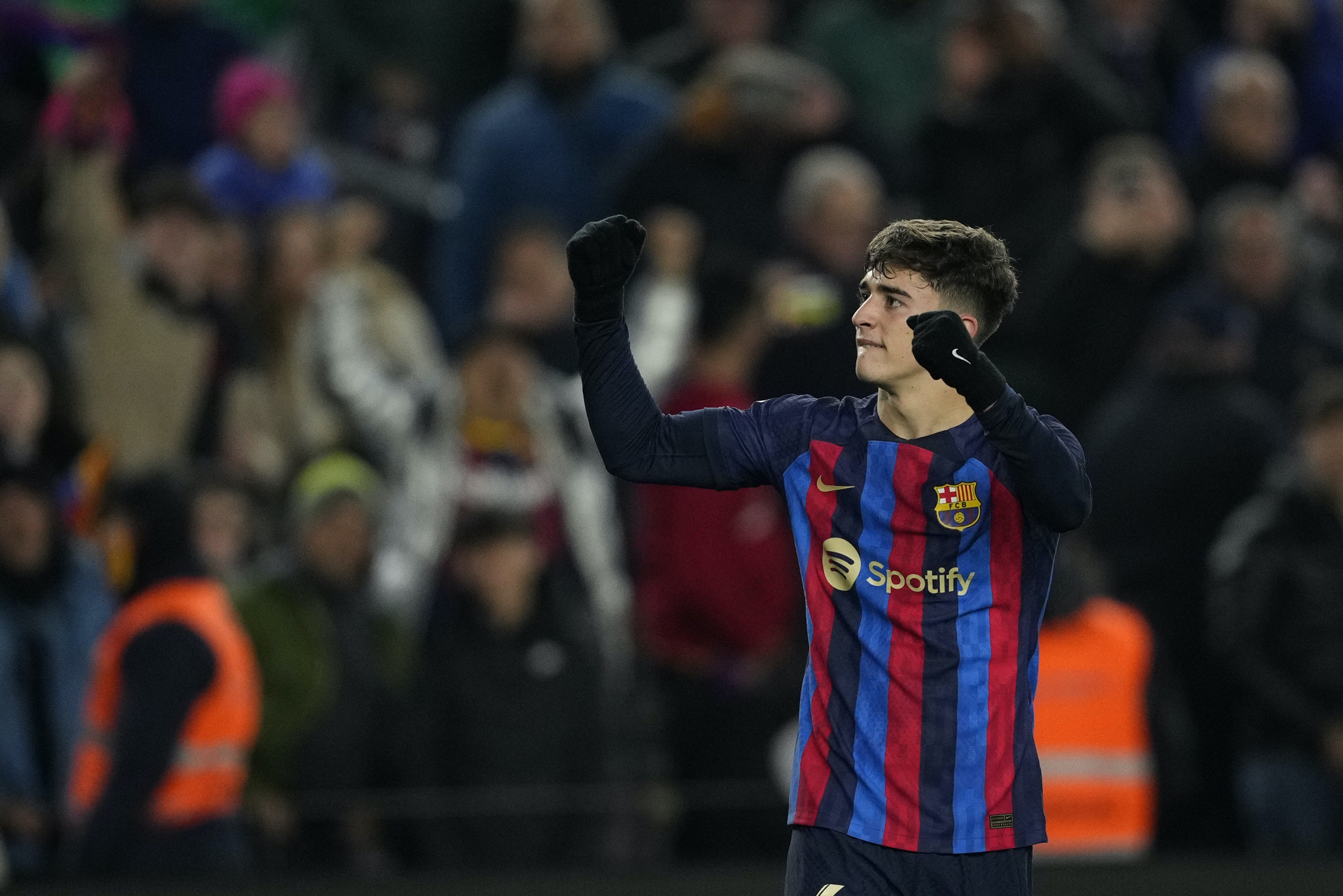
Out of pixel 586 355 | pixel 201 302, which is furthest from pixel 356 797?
pixel 586 355

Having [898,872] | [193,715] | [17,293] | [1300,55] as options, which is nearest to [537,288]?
[17,293]

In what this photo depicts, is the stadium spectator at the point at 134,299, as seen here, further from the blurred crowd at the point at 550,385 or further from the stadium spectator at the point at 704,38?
the stadium spectator at the point at 704,38

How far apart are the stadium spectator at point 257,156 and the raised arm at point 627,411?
560cm

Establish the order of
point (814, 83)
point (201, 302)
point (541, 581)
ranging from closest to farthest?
point (541, 581), point (201, 302), point (814, 83)

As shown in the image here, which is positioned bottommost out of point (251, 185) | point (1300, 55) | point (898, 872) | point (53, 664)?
point (898, 872)

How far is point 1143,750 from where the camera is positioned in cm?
714

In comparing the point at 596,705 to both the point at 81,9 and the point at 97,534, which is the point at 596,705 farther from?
the point at 81,9

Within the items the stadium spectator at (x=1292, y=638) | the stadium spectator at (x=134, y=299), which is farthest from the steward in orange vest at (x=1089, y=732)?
the stadium spectator at (x=134, y=299)

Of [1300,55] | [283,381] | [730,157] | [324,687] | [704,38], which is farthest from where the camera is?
[1300,55]

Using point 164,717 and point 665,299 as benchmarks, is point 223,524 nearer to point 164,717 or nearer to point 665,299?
point 164,717

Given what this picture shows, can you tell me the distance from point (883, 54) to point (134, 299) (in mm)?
3797

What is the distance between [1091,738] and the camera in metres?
6.98

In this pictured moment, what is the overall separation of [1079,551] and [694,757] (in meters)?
1.61

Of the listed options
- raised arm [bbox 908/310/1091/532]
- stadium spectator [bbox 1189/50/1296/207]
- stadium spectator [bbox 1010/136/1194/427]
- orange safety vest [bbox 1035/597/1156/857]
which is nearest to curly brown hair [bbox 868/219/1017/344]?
raised arm [bbox 908/310/1091/532]
